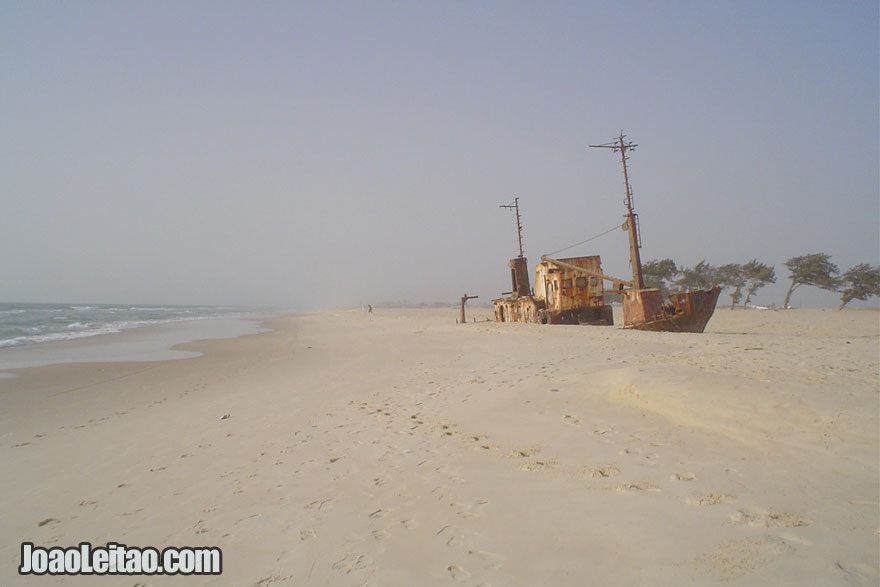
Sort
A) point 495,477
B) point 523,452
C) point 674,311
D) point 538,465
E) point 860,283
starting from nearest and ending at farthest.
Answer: point 495,477, point 538,465, point 523,452, point 674,311, point 860,283

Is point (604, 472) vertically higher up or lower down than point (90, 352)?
lower down

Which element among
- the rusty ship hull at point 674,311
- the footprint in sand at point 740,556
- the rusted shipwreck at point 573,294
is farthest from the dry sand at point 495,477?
the rusted shipwreck at point 573,294

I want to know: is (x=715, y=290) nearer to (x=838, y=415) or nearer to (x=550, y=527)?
(x=838, y=415)

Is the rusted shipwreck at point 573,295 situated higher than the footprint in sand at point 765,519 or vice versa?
the rusted shipwreck at point 573,295

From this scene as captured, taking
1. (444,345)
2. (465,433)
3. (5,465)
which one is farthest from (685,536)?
(444,345)

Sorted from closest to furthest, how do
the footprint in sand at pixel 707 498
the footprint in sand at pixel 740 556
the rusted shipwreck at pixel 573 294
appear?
the footprint in sand at pixel 740 556, the footprint in sand at pixel 707 498, the rusted shipwreck at pixel 573 294

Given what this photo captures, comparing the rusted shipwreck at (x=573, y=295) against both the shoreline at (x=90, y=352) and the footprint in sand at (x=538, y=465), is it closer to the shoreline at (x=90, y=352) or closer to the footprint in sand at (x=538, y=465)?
the shoreline at (x=90, y=352)

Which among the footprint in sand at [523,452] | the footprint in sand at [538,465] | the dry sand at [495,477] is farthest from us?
the footprint in sand at [523,452]

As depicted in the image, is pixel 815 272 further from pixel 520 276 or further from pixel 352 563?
pixel 352 563

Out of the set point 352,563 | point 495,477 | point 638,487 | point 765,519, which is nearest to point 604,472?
point 638,487

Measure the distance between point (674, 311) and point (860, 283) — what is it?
33.8m

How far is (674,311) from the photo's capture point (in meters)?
17.4

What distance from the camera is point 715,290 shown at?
689 inches

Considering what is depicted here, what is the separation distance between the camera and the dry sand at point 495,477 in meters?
2.93
